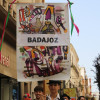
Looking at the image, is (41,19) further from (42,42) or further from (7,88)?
(7,88)

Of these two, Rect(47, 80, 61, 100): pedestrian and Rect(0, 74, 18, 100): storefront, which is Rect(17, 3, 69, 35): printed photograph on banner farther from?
Rect(0, 74, 18, 100): storefront

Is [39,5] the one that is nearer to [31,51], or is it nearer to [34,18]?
[34,18]

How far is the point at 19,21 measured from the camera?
8.05 metres

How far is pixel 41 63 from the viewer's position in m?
→ 7.85

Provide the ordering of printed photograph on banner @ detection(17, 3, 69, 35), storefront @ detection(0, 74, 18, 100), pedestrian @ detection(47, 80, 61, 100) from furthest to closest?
storefront @ detection(0, 74, 18, 100), printed photograph on banner @ detection(17, 3, 69, 35), pedestrian @ detection(47, 80, 61, 100)

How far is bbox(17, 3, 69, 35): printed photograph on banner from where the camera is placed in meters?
8.02

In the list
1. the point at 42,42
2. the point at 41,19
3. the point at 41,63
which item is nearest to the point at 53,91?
the point at 41,63

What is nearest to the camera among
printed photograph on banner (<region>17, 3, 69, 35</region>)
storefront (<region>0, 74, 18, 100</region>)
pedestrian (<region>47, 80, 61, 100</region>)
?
pedestrian (<region>47, 80, 61, 100</region>)

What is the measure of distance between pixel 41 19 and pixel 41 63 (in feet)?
2.77

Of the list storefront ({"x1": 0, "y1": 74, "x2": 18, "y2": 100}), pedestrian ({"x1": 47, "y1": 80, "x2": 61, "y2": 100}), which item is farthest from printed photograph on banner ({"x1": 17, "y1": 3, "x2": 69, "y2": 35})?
storefront ({"x1": 0, "y1": 74, "x2": 18, "y2": 100})

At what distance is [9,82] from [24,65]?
51.4 feet

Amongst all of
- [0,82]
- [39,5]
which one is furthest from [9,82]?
[39,5]

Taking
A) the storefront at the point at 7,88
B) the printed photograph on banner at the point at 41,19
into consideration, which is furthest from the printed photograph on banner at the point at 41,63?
the storefront at the point at 7,88

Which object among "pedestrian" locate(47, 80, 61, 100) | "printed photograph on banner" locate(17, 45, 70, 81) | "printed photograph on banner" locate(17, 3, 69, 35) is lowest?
"pedestrian" locate(47, 80, 61, 100)
